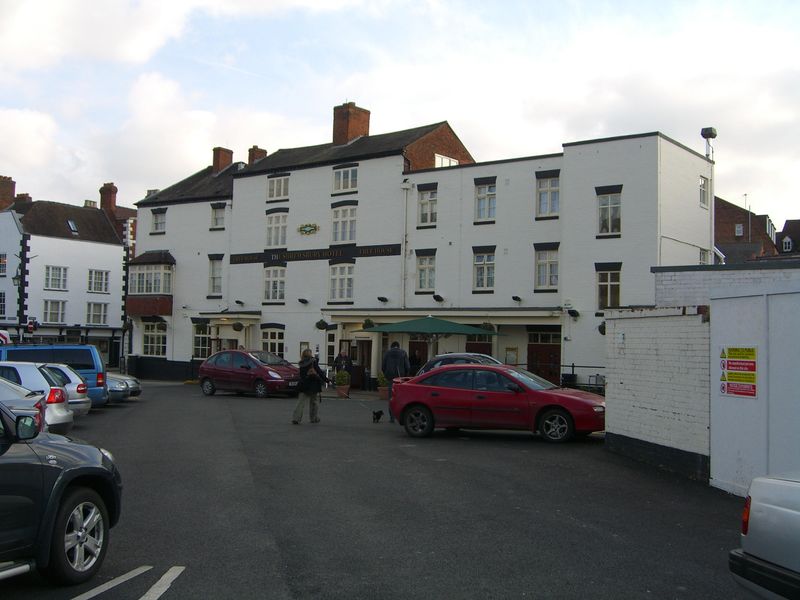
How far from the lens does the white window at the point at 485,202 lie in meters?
32.3

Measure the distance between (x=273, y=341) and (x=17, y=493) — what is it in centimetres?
3389

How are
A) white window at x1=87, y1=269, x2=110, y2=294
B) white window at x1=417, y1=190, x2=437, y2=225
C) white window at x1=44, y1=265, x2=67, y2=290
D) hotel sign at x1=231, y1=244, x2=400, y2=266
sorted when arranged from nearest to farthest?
1. white window at x1=417, y1=190, x2=437, y2=225
2. hotel sign at x1=231, y1=244, x2=400, y2=266
3. white window at x1=44, y1=265, x2=67, y2=290
4. white window at x1=87, y1=269, x2=110, y2=294

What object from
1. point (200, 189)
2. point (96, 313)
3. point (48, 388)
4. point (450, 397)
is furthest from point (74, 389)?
point (96, 313)

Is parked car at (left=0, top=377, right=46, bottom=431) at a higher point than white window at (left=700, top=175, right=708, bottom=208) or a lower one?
lower

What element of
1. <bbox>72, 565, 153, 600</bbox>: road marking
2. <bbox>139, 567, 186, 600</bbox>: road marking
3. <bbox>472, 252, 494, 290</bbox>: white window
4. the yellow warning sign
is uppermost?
<bbox>472, 252, 494, 290</bbox>: white window

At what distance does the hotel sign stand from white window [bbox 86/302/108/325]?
2368 centimetres

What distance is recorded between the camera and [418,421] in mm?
15820

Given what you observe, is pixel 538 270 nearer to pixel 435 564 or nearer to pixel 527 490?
pixel 527 490

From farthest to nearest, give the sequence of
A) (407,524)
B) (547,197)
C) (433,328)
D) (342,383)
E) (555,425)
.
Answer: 1. (547,197)
2. (342,383)
3. (433,328)
4. (555,425)
5. (407,524)

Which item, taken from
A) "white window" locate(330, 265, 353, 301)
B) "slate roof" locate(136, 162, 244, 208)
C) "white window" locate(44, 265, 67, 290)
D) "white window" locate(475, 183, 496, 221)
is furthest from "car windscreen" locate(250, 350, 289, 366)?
"white window" locate(44, 265, 67, 290)

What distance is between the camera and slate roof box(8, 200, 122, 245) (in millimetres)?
57375

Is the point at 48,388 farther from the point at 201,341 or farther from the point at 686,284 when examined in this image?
the point at 201,341

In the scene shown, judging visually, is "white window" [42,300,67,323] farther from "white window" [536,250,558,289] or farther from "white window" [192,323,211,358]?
"white window" [536,250,558,289]

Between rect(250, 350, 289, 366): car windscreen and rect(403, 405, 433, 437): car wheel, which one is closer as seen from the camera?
rect(403, 405, 433, 437): car wheel
